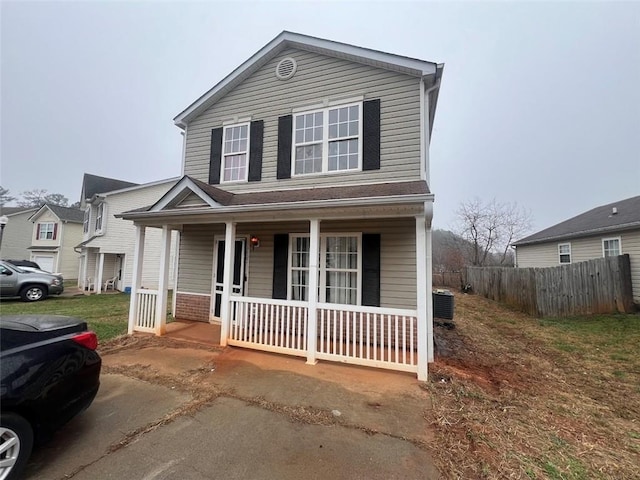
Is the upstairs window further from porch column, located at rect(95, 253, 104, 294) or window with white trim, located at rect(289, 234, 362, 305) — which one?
window with white trim, located at rect(289, 234, 362, 305)

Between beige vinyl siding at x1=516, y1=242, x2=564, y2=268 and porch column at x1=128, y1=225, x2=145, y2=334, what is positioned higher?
beige vinyl siding at x1=516, y1=242, x2=564, y2=268

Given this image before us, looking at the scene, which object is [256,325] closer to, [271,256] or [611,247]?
[271,256]

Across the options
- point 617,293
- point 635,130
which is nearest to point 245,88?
point 617,293

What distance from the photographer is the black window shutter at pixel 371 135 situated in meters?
5.88

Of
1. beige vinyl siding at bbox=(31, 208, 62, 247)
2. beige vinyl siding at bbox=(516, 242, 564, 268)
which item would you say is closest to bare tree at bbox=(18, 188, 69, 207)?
beige vinyl siding at bbox=(31, 208, 62, 247)

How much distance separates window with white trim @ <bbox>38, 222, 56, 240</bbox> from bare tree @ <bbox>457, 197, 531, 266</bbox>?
33.8 meters

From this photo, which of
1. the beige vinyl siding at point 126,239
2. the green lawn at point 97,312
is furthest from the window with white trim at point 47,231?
the green lawn at point 97,312

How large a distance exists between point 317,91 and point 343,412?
6.51 m

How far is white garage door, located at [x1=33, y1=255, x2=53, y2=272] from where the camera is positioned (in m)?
20.8

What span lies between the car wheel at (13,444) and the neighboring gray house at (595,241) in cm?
1543

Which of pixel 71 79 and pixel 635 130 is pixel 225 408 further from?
pixel 635 130

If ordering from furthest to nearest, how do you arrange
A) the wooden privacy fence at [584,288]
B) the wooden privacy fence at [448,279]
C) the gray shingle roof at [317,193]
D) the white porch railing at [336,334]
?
1. the wooden privacy fence at [448,279]
2. the wooden privacy fence at [584,288]
3. the gray shingle roof at [317,193]
4. the white porch railing at [336,334]

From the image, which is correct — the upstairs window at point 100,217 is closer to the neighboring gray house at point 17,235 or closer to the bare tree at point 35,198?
the neighboring gray house at point 17,235

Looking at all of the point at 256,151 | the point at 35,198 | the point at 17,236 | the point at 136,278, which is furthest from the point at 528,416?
the point at 35,198
